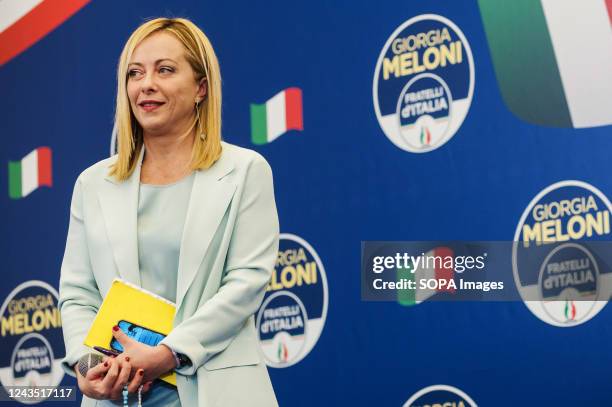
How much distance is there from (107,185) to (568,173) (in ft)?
6.26

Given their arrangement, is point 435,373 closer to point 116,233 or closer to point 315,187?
point 315,187

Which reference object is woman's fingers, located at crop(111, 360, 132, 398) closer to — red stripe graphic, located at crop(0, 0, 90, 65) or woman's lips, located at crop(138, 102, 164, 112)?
woman's lips, located at crop(138, 102, 164, 112)

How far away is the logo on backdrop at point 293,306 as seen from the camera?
3.66 metres

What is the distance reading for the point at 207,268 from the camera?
1795 mm

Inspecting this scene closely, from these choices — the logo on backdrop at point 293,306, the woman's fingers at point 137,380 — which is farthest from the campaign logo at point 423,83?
the woman's fingers at point 137,380

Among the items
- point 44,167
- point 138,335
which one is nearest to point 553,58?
point 138,335

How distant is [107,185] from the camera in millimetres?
1919

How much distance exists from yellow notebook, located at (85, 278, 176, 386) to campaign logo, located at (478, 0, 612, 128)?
6.53ft

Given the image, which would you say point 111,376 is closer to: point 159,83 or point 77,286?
point 77,286

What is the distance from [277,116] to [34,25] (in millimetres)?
1413

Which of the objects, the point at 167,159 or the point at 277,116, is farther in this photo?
the point at 277,116

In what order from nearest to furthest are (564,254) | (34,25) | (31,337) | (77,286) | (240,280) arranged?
1. (240,280)
2. (77,286)
3. (564,254)
4. (31,337)
5. (34,25)

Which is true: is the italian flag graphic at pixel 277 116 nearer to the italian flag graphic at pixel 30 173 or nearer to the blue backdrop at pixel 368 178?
the blue backdrop at pixel 368 178

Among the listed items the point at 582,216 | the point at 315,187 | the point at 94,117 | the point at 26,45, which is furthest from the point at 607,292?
the point at 26,45
